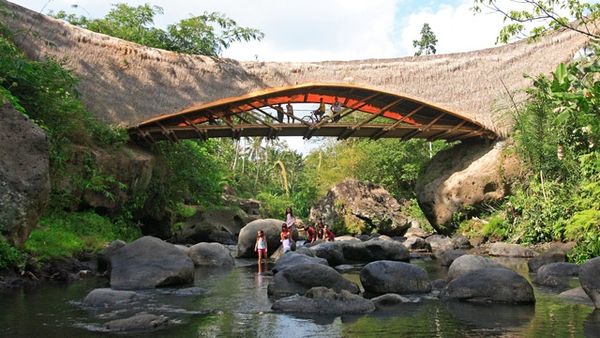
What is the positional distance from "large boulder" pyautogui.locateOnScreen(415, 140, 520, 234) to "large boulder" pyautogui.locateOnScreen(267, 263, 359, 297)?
36.9ft

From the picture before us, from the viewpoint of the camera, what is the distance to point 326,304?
24.2 feet

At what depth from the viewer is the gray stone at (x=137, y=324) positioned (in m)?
6.21

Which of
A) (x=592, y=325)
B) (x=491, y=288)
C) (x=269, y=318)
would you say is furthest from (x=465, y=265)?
(x=269, y=318)

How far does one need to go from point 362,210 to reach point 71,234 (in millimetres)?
14705

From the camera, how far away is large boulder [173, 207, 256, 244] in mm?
22250

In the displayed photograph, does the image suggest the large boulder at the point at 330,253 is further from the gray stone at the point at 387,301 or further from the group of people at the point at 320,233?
the gray stone at the point at 387,301

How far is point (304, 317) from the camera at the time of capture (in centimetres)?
697

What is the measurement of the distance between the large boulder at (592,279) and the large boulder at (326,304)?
2.61 meters

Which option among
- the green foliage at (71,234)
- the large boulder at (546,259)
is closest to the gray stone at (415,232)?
the large boulder at (546,259)

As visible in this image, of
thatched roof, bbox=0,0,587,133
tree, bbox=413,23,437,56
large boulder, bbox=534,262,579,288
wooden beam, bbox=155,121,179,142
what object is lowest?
large boulder, bbox=534,262,579,288

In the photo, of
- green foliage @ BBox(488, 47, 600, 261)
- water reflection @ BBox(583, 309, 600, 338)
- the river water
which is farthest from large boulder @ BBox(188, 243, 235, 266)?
water reflection @ BBox(583, 309, 600, 338)

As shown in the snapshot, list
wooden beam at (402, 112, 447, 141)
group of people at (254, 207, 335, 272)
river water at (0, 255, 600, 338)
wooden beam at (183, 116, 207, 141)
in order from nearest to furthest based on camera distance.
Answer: river water at (0, 255, 600, 338)
group of people at (254, 207, 335, 272)
wooden beam at (183, 116, 207, 141)
wooden beam at (402, 112, 447, 141)

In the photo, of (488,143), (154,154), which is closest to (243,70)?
(154,154)

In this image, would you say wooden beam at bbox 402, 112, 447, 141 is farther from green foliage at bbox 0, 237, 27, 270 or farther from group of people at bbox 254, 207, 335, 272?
green foliage at bbox 0, 237, 27, 270
